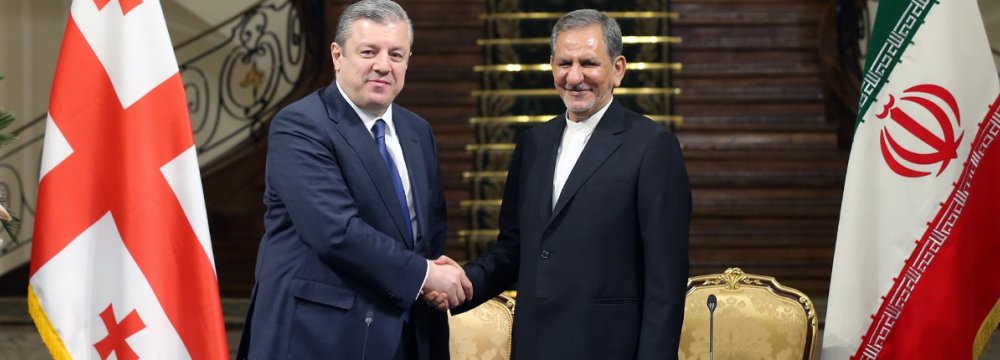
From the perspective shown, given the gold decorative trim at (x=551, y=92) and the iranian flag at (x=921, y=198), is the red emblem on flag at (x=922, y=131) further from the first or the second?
the gold decorative trim at (x=551, y=92)

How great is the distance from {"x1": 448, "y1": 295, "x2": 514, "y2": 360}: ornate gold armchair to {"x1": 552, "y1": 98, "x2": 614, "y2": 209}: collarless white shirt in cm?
104

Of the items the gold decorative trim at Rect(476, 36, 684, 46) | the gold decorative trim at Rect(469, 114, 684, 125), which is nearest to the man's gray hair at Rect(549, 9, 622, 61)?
the gold decorative trim at Rect(469, 114, 684, 125)

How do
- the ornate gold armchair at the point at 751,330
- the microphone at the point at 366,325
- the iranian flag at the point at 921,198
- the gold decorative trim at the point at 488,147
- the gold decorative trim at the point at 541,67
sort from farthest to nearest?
the gold decorative trim at the point at 541,67 < the gold decorative trim at the point at 488,147 < the ornate gold armchair at the point at 751,330 < the iranian flag at the point at 921,198 < the microphone at the point at 366,325

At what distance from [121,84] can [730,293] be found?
2139 mm

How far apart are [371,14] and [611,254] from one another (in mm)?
877

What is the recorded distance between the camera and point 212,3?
1017 centimetres

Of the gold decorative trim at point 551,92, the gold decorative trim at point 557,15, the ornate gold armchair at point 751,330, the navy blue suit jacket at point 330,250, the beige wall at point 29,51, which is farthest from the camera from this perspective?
the beige wall at point 29,51

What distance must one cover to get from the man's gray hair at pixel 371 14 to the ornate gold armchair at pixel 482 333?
53.2 inches

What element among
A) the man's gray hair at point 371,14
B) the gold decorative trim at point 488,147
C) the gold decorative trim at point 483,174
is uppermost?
the man's gray hair at point 371,14

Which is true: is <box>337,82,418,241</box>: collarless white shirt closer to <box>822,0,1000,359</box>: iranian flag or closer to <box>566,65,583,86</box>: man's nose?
<box>566,65,583,86</box>: man's nose

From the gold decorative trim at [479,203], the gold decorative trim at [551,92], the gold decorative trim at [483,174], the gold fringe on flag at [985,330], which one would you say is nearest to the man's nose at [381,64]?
the gold fringe on flag at [985,330]

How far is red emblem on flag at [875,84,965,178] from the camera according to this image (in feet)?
12.7

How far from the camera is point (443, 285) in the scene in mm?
3297

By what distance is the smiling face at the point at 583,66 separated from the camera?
10.8 ft
